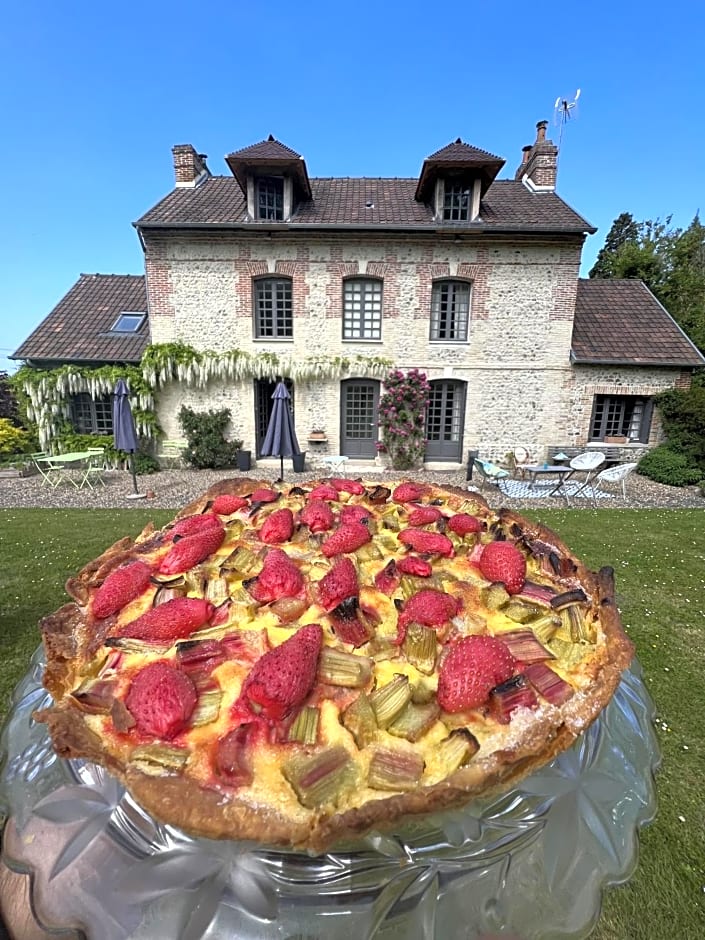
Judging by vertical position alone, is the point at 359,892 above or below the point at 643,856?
above

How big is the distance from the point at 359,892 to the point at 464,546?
142cm

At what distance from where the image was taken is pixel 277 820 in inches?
43.7

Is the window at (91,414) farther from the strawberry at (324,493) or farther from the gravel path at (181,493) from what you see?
the strawberry at (324,493)

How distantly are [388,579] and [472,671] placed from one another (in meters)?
0.54

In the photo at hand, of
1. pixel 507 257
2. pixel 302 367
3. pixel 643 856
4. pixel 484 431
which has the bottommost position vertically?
pixel 643 856

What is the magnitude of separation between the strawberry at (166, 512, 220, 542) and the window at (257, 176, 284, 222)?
1338 centimetres

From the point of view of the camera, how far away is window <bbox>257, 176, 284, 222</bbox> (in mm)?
13072

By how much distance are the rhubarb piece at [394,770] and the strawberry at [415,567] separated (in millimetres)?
768

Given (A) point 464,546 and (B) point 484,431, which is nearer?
(A) point 464,546

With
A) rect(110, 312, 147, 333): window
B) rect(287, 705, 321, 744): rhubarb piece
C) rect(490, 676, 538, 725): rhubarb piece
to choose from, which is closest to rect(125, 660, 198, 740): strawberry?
rect(287, 705, 321, 744): rhubarb piece

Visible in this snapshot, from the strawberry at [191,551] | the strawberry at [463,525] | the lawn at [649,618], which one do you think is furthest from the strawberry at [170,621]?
the lawn at [649,618]

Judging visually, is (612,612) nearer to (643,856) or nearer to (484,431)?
(643,856)

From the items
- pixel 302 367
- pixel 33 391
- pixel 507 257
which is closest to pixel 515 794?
pixel 302 367

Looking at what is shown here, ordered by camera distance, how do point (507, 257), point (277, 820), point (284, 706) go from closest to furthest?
1. point (277, 820)
2. point (284, 706)
3. point (507, 257)
